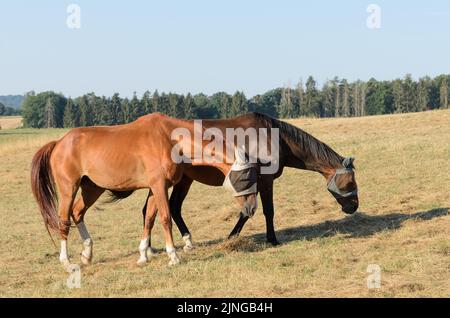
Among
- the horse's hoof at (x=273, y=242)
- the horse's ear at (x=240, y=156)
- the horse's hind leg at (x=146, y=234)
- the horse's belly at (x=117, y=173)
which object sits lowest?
the horse's hoof at (x=273, y=242)

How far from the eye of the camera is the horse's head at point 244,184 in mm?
7672

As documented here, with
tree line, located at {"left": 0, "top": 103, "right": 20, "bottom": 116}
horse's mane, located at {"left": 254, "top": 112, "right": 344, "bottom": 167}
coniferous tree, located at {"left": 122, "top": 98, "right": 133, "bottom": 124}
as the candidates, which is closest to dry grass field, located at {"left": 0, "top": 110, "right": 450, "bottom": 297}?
horse's mane, located at {"left": 254, "top": 112, "right": 344, "bottom": 167}

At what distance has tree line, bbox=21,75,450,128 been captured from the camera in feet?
295

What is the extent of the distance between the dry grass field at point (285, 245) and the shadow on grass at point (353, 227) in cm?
2

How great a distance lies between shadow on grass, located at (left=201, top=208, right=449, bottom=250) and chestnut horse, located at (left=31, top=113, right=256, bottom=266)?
2.00 metres

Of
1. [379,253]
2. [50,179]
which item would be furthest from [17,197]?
[379,253]

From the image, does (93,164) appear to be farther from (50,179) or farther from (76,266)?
(76,266)

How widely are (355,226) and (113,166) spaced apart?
459cm

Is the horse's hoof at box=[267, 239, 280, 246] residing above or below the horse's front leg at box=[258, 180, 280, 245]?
below

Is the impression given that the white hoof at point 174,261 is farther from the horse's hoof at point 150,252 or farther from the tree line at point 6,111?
the tree line at point 6,111

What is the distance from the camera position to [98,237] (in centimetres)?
1126

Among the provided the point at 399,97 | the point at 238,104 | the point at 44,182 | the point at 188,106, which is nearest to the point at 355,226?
the point at 44,182

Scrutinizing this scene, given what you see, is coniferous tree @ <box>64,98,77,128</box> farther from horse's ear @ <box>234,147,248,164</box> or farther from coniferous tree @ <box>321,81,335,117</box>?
horse's ear @ <box>234,147,248,164</box>

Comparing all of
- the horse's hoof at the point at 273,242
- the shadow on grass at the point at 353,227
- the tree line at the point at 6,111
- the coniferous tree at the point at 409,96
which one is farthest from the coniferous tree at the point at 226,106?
the tree line at the point at 6,111
